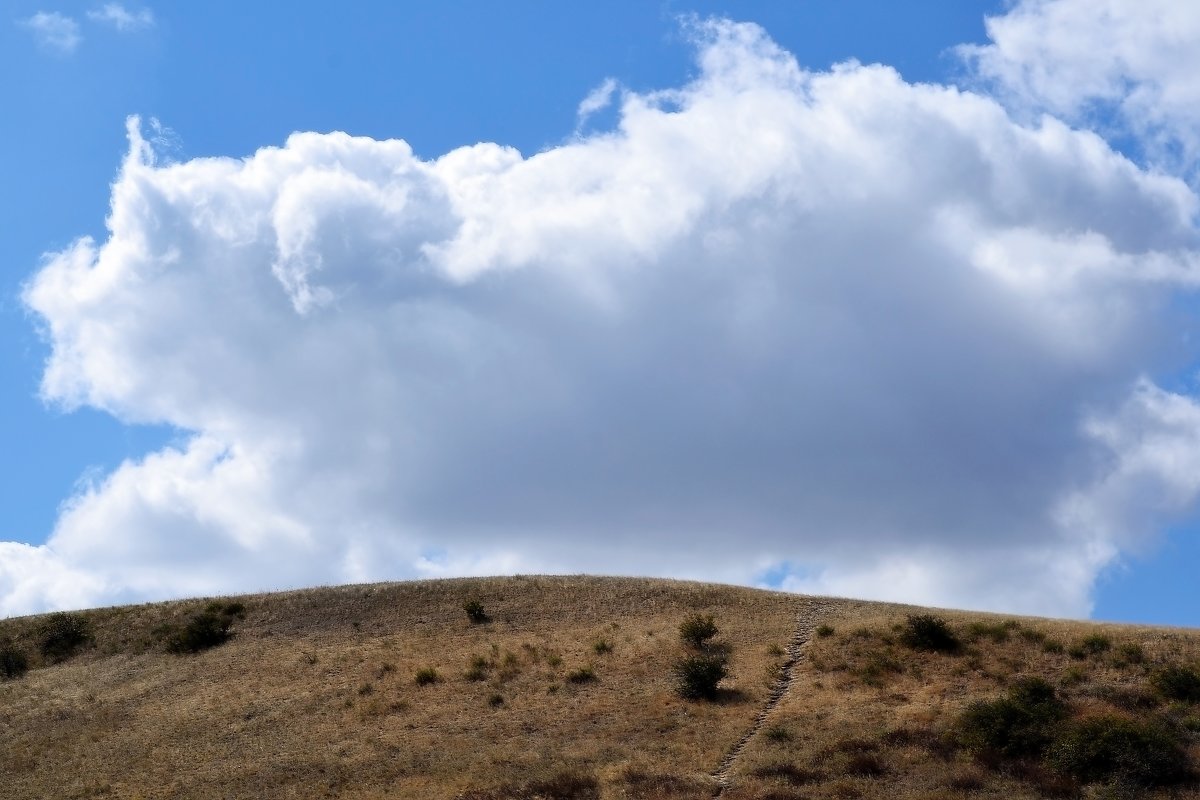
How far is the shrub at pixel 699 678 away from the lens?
5041 cm

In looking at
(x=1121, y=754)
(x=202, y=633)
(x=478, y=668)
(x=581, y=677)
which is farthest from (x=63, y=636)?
(x=1121, y=754)

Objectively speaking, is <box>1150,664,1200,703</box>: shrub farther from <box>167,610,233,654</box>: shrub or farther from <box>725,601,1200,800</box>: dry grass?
<box>167,610,233,654</box>: shrub

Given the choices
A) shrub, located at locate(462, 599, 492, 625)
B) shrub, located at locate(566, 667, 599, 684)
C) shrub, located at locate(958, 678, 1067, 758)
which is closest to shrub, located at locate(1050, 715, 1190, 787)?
shrub, located at locate(958, 678, 1067, 758)

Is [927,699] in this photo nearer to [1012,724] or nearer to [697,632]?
[1012,724]

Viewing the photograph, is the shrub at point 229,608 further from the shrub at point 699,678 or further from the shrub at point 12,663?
the shrub at point 699,678

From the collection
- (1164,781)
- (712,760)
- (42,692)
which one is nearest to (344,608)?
(42,692)

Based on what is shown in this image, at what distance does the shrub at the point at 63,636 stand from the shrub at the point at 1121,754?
180 ft

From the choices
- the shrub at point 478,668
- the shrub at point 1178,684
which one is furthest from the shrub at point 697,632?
the shrub at point 1178,684

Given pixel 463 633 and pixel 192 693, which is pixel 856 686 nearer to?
pixel 463 633

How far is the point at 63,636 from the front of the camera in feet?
225

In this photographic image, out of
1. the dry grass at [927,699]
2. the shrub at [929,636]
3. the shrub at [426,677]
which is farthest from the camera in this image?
the shrub at [426,677]

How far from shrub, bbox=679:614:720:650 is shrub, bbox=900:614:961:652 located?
9.45 metres

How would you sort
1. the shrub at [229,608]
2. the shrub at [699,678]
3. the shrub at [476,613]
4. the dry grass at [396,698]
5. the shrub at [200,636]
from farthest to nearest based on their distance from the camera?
1. the shrub at [229,608]
2. the shrub at [200,636]
3. the shrub at [476,613]
4. the shrub at [699,678]
5. the dry grass at [396,698]

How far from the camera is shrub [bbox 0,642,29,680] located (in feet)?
212
